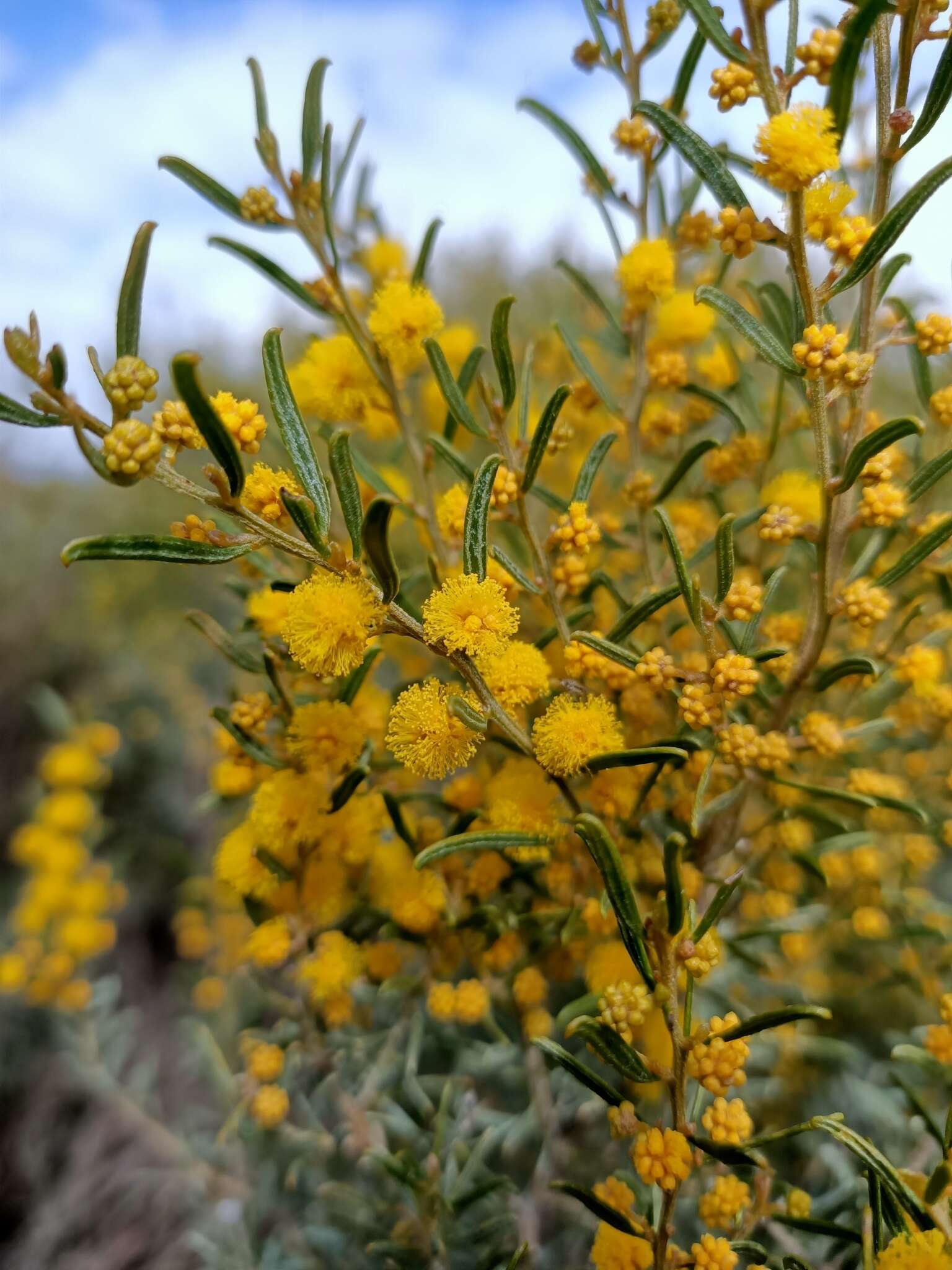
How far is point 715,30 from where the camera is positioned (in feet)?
1.75

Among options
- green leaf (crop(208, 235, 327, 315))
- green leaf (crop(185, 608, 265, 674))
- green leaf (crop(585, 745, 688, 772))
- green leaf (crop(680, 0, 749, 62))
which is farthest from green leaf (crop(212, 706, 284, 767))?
green leaf (crop(680, 0, 749, 62))

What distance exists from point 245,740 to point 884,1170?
1.81 feet

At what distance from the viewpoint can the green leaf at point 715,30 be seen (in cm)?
53

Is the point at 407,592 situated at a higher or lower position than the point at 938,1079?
higher

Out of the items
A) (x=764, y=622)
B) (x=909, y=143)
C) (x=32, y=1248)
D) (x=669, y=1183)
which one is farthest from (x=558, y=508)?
(x=32, y=1248)

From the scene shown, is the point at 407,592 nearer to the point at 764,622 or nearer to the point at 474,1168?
the point at 764,622

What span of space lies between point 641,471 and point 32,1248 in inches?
80.6

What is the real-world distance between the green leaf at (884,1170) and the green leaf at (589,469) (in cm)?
49

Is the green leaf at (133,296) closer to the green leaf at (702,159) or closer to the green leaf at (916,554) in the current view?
the green leaf at (702,159)

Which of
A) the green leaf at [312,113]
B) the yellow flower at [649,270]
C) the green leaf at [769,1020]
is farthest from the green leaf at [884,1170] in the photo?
the green leaf at [312,113]

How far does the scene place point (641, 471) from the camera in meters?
0.84

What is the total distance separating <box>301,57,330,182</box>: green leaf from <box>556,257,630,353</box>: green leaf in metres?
0.26

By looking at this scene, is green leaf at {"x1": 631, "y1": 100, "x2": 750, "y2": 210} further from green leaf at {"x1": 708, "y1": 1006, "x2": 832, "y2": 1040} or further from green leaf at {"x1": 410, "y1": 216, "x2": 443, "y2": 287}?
green leaf at {"x1": 708, "y1": 1006, "x2": 832, "y2": 1040}

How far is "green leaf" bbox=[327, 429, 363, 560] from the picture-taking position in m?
0.52
